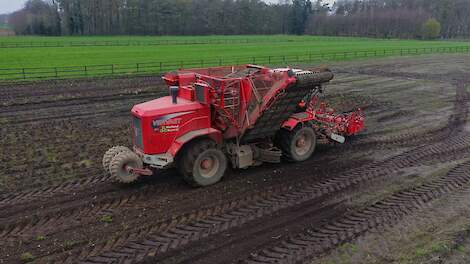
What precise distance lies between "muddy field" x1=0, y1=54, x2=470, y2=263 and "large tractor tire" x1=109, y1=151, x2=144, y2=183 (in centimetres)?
40

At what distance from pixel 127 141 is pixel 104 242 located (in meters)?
6.75

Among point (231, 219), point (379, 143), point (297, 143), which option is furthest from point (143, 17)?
point (231, 219)

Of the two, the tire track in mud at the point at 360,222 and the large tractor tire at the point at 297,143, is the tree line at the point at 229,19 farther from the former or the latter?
the tire track in mud at the point at 360,222

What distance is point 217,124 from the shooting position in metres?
10.4

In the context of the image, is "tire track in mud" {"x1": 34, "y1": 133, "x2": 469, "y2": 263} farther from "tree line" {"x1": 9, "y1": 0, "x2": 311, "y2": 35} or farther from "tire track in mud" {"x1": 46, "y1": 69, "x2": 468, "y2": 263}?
"tree line" {"x1": 9, "y1": 0, "x2": 311, "y2": 35}

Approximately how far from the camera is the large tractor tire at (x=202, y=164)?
9617 mm

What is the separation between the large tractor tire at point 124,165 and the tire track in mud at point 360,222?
3.88m

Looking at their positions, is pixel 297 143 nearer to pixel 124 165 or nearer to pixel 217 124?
pixel 217 124

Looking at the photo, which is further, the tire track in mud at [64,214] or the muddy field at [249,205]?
the tire track in mud at [64,214]

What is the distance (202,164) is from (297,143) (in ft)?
10.2

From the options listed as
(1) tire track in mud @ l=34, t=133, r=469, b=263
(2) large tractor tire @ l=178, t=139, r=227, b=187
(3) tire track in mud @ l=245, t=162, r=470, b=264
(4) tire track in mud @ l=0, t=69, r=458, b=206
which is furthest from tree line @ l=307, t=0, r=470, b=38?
(2) large tractor tire @ l=178, t=139, r=227, b=187

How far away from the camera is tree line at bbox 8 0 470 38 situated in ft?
321

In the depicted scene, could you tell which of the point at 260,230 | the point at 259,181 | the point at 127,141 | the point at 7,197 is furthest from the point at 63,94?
the point at 260,230

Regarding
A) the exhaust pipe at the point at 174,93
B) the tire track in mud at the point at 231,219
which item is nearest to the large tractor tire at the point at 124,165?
the exhaust pipe at the point at 174,93
